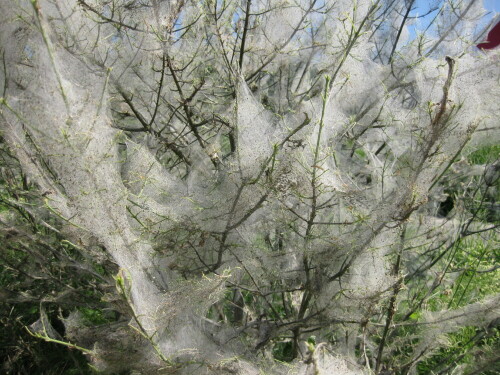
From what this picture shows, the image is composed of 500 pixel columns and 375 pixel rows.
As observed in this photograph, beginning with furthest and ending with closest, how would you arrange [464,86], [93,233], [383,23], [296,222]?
1. [383,23]
2. [296,222]
3. [464,86]
4. [93,233]

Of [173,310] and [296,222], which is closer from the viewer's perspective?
[173,310]

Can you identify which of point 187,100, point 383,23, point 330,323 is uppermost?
point 383,23

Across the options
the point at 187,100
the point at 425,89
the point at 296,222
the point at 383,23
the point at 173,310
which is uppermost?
the point at 383,23

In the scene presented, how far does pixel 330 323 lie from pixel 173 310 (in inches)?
27.3

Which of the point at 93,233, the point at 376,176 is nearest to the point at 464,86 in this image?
the point at 376,176

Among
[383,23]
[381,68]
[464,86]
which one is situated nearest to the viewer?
[464,86]

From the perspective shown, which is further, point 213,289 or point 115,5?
point 115,5

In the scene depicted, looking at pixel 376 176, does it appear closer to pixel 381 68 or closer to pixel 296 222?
pixel 296 222

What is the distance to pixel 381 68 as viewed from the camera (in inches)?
108

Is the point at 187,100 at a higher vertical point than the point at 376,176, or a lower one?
higher

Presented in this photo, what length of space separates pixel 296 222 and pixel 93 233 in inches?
32.1

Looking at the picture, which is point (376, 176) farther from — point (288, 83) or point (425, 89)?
point (288, 83)

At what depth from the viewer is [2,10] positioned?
184cm

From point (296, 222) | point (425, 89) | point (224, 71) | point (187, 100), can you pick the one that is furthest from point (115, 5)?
point (425, 89)
